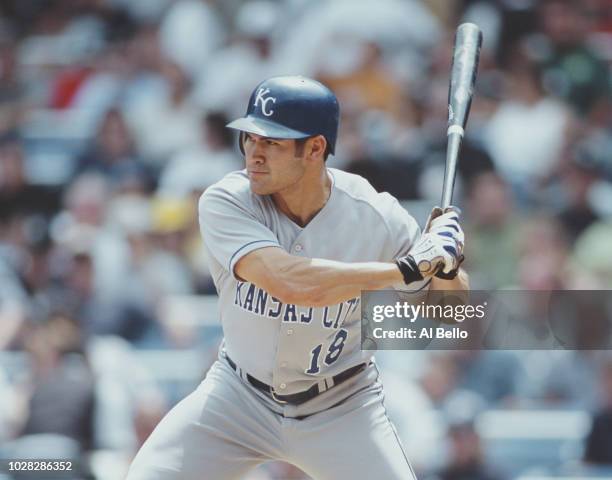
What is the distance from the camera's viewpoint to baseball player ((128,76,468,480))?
4.11 m

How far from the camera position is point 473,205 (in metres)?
7.59

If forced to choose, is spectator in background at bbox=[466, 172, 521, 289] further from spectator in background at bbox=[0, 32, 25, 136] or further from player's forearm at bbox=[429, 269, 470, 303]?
spectator in background at bbox=[0, 32, 25, 136]

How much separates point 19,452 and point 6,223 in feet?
7.73

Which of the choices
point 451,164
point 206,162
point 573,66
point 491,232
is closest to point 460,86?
point 451,164

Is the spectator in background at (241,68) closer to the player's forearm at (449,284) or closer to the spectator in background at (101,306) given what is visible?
the spectator in background at (101,306)

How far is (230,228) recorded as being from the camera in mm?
4148

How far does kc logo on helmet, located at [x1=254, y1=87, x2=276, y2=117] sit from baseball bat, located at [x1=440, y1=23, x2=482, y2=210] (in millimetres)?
651

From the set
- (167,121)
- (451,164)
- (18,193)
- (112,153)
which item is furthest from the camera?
(167,121)

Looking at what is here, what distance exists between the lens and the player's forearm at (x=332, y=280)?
3939mm

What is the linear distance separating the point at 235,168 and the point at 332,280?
4.40m

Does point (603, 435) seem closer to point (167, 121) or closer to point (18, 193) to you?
point (167, 121)

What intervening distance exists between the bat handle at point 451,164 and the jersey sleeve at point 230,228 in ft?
1.86

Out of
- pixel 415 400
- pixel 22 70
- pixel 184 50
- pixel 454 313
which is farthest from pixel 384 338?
pixel 22 70

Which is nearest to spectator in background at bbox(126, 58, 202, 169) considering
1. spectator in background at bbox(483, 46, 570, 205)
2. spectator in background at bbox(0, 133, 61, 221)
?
spectator in background at bbox(0, 133, 61, 221)
